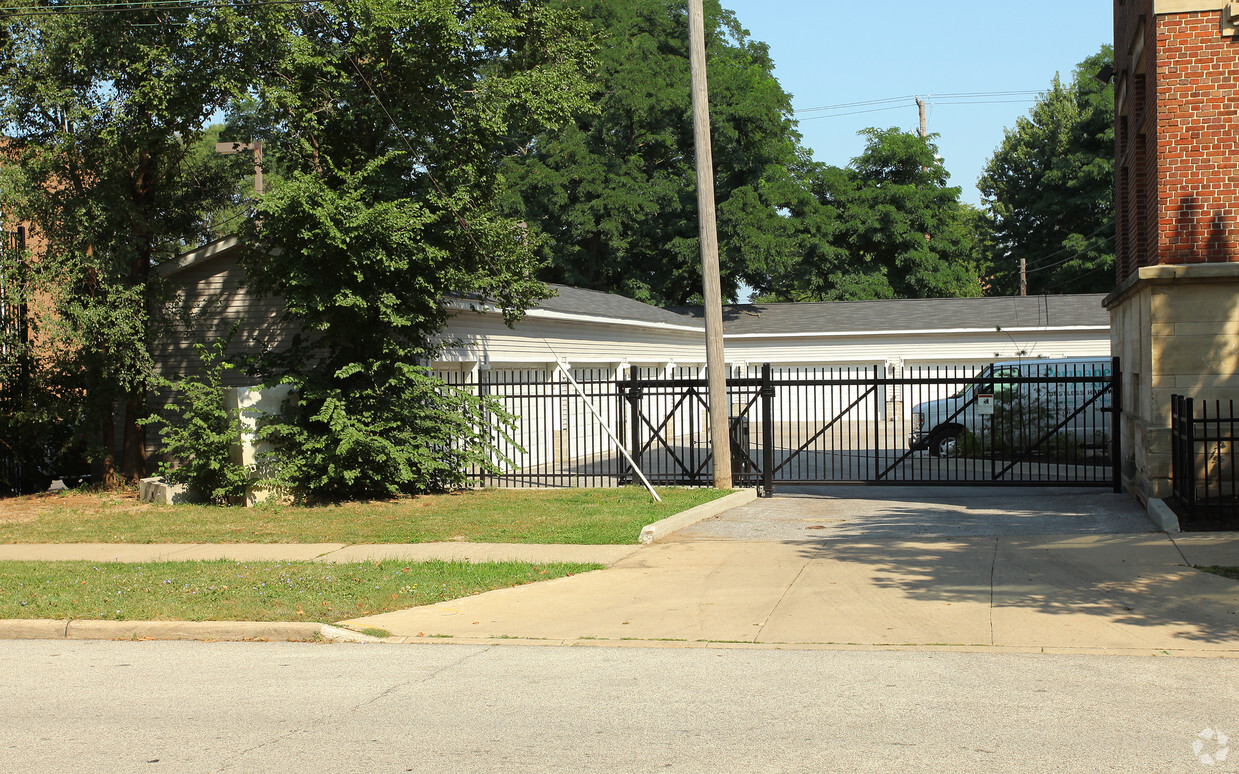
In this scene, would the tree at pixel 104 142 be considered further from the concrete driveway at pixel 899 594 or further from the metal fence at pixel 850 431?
the concrete driveway at pixel 899 594

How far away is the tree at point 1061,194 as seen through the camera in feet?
142

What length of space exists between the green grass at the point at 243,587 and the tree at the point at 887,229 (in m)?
35.0

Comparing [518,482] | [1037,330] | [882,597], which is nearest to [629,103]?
[1037,330]

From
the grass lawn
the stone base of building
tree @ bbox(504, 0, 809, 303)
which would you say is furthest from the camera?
tree @ bbox(504, 0, 809, 303)

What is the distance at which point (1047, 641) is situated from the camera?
7.27 m

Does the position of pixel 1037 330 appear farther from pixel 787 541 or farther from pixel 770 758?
pixel 770 758

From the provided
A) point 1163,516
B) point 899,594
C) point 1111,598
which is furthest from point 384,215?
point 1163,516

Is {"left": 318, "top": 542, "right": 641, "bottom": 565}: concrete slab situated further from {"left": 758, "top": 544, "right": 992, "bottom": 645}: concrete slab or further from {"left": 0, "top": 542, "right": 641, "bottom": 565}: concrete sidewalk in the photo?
{"left": 758, "top": 544, "right": 992, "bottom": 645}: concrete slab

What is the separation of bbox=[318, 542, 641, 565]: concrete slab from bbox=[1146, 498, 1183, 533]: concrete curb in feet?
19.0

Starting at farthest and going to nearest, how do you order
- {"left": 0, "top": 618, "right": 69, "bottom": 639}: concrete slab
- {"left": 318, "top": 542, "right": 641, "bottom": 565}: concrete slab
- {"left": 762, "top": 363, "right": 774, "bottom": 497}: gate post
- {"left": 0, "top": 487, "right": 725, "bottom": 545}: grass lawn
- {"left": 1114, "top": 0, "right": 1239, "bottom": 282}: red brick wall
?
{"left": 762, "top": 363, "right": 774, "bottom": 497}: gate post → {"left": 0, "top": 487, "right": 725, "bottom": 545}: grass lawn → {"left": 1114, "top": 0, "right": 1239, "bottom": 282}: red brick wall → {"left": 318, "top": 542, "right": 641, "bottom": 565}: concrete slab → {"left": 0, "top": 618, "right": 69, "bottom": 639}: concrete slab

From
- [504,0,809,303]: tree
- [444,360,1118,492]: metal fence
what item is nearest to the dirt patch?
[444,360,1118,492]: metal fence

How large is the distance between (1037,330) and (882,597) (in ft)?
87.2

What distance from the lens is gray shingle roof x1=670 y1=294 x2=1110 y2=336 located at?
33.3 metres

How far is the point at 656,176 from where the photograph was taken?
127 ft
